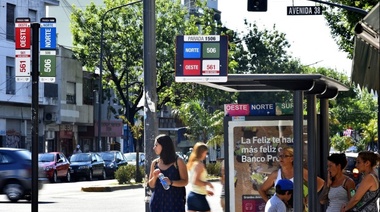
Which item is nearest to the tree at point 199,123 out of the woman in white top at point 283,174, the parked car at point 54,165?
the parked car at point 54,165

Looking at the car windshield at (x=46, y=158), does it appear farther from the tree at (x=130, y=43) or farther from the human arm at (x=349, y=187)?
the human arm at (x=349, y=187)

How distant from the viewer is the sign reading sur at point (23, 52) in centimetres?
1494

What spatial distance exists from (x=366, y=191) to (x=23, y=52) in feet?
20.2

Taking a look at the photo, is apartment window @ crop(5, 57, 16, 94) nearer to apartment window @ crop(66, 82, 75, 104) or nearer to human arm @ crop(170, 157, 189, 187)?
apartment window @ crop(66, 82, 75, 104)

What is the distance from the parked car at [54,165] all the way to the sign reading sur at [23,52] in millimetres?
30300

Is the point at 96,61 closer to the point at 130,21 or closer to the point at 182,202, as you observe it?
the point at 130,21

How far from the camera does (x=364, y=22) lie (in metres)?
6.38

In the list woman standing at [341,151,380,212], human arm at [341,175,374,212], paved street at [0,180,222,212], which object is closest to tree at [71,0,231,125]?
paved street at [0,180,222,212]

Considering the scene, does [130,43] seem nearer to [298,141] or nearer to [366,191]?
[366,191]

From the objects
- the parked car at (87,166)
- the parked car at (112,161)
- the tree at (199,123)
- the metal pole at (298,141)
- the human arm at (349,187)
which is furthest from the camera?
the parked car at (112,161)

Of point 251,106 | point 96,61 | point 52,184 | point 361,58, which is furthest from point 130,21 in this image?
point 361,58

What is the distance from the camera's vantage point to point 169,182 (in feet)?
40.7

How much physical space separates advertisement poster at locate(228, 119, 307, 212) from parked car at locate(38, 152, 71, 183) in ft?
110

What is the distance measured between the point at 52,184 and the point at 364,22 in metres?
40.1
